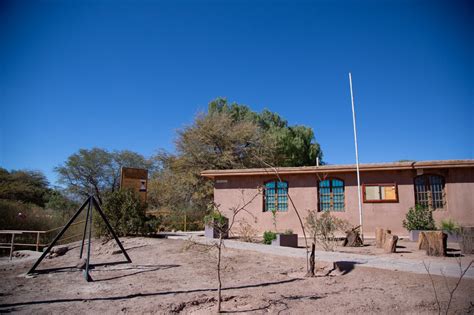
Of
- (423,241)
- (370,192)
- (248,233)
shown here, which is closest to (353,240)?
(423,241)

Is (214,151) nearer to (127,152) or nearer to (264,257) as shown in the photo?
(264,257)

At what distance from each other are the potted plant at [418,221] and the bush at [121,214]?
Result: 10.6 m

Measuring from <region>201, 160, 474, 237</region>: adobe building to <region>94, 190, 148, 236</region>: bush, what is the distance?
13.6 ft

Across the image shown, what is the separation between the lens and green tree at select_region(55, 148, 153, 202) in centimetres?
3553

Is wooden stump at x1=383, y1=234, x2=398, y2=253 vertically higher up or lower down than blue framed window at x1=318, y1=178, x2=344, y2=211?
lower down

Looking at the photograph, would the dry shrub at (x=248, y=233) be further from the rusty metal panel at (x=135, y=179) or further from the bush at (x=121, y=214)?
the rusty metal panel at (x=135, y=179)

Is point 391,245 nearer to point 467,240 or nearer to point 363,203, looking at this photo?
point 467,240

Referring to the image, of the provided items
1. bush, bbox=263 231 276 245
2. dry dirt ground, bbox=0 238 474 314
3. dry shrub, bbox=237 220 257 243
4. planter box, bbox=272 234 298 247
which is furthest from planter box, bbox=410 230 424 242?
dry dirt ground, bbox=0 238 474 314

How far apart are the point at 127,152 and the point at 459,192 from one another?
3374 cm

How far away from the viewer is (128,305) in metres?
5.15

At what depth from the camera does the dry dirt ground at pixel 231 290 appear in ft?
15.9

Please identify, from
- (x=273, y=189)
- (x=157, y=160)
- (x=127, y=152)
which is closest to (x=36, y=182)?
(x=127, y=152)

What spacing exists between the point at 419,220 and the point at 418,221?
55 millimetres

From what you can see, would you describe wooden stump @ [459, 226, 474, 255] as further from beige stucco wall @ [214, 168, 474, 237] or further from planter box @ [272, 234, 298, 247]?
planter box @ [272, 234, 298, 247]
